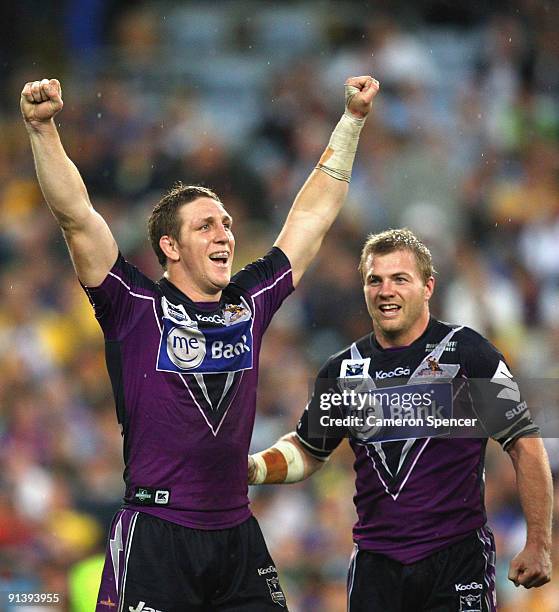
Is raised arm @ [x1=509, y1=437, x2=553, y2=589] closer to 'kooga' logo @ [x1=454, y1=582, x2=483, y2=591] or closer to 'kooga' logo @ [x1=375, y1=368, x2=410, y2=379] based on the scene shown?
'kooga' logo @ [x1=454, y1=582, x2=483, y2=591]

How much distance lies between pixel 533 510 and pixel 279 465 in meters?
1.23

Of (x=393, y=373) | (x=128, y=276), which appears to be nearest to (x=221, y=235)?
(x=128, y=276)

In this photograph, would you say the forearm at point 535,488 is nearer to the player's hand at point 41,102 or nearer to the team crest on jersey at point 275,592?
the team crest on jersey at point 275,592

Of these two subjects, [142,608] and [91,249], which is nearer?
[142,608]

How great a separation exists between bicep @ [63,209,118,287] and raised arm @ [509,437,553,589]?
6.51ft

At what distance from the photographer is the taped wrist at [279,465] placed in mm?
5562

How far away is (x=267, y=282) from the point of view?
17.6ft

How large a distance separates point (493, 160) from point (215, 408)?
7.10 m

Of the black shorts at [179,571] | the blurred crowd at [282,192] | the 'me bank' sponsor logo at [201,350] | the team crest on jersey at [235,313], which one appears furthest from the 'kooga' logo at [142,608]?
the blurred crowd at [282,192]

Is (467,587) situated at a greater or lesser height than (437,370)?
lesser

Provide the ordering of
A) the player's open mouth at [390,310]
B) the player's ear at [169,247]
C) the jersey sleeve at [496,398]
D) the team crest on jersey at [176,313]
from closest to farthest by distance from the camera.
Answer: the team crest on jersey at [176,313] → the player's ear at [169,247] → the jersey sleeve at [496,398] → the player's open mouth at [390,310]

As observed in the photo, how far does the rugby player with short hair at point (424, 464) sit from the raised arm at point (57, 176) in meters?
1.39

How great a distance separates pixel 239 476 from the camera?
495 cm

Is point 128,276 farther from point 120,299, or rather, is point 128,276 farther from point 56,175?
point 56,175
